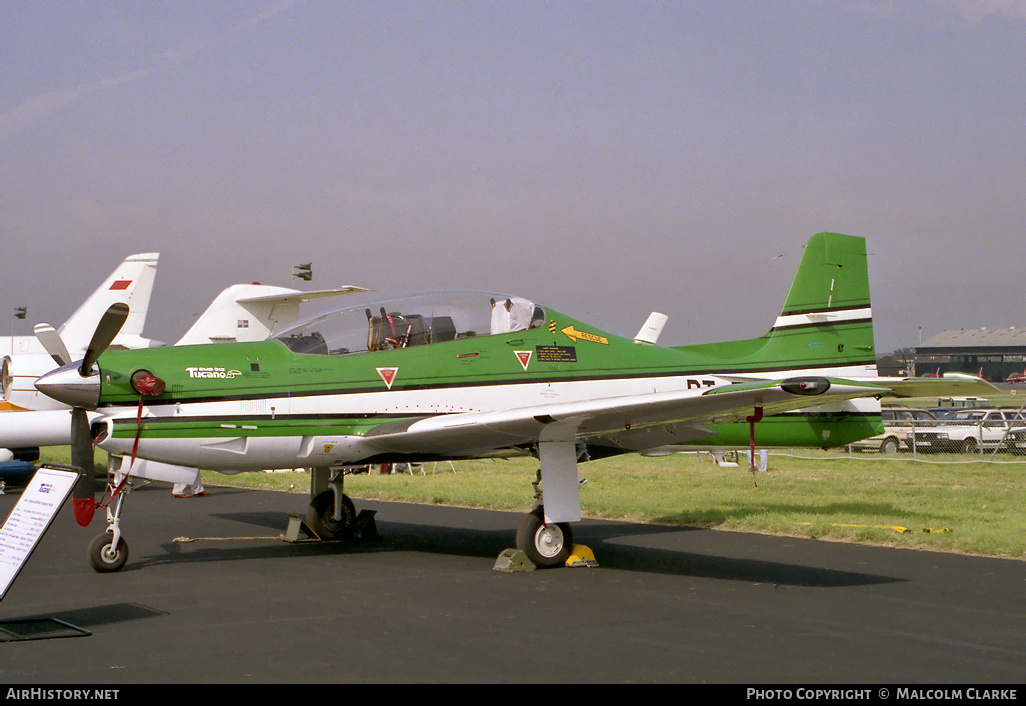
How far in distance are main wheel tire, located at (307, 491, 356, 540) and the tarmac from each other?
0.50m

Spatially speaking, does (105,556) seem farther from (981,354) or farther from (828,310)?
(981,354)

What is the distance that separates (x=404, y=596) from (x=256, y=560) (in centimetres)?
287

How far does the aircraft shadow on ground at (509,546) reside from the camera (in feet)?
27.9

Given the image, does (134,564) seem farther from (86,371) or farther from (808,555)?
(808,555)

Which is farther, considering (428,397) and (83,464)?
(428,397)

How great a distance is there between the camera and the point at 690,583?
26.7 feet

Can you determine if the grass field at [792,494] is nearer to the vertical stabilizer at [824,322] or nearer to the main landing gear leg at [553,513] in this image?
the vertical stabilizer at [824,322]

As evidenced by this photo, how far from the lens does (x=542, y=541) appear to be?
913cm

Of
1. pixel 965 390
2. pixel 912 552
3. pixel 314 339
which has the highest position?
pixel 314 339

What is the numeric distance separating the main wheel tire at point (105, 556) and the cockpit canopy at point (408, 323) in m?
2.57

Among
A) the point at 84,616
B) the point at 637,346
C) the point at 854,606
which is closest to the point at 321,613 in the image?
the point at 84,616

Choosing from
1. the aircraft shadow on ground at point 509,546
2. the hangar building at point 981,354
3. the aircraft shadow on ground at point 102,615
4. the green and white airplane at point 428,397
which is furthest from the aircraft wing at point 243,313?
the hangar building at point 981,354

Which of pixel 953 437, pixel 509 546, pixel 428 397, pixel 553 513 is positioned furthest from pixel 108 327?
pixel 953 437

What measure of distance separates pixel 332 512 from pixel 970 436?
766 inches
